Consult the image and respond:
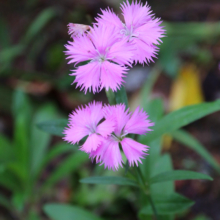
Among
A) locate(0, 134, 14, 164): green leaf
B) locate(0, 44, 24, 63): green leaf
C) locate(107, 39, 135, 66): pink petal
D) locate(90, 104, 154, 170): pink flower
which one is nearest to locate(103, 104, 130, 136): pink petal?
locate(90, 104, 154, 170): pink flower

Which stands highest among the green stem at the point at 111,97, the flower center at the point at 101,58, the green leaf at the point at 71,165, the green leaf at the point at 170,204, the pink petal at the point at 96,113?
the flower center at the point at 101,58

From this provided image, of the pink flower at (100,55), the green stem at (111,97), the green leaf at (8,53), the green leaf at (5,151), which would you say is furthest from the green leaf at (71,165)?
the green leaf at (8,53)

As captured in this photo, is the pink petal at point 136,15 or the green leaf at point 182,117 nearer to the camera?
the pink petal at point 136,15

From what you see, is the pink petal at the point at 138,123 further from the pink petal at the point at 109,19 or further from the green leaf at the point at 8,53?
the green leaf at the point at 8,53

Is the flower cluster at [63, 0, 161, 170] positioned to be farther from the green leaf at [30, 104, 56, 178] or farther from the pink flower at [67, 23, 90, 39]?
the green leaf at [30, 104, 56, 178]

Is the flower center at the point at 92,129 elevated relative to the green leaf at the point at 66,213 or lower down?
elevated

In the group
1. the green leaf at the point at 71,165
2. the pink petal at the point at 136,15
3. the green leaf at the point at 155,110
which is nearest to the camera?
→ the pink petal at the point at 136,15

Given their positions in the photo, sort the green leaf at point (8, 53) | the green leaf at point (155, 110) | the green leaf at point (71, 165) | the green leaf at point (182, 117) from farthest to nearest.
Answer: the green leaf at point (8, 53) < the green leaf at point (71, 165) < the green leaf at point (155, 110) < the green leaf at point (182, 117)
